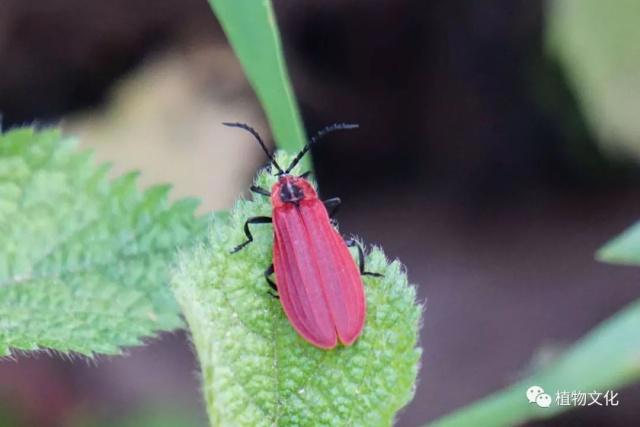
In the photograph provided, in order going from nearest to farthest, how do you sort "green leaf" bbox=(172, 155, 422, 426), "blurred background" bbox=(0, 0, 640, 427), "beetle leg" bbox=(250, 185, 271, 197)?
"green leaf" bbox=(172, 155, 422, 426) < "beetle leg" bbox=(250, 185, 271, 197) < "blurred background" bbox=(0, 0, 640, 427)

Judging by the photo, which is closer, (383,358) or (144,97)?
(383,358)

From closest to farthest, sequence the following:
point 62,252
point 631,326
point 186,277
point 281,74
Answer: point 631,326
point 186,277
point 281,74
point 62,252

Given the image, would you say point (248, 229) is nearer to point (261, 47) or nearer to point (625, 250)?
point (261, 47)

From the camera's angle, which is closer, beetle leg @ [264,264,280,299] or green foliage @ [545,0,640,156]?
beetle leg @ [264,264,280,299]

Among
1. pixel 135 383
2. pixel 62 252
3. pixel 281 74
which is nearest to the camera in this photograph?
pixel 281 74

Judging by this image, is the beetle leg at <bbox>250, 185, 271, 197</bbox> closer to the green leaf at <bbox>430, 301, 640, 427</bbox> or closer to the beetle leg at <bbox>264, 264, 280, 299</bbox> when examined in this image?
the beetle leg at <bbox>264, 264, 280, 299</bbox>

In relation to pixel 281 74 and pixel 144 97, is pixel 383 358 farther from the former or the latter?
pixel 144 97

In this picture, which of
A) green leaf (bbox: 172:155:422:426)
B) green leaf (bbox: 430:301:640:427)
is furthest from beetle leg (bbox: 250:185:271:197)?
green leaf (bbox: 430:301:640:427)

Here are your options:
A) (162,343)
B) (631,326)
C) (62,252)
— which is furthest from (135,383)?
(631,326)
